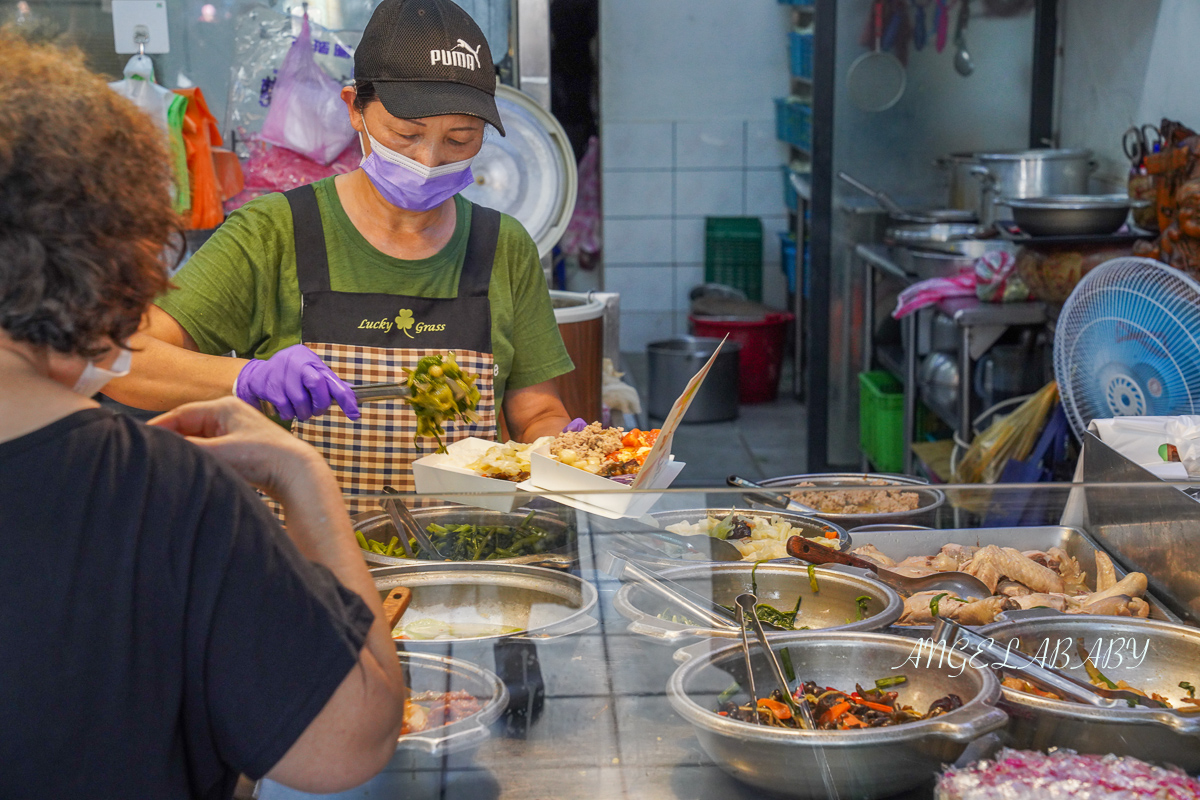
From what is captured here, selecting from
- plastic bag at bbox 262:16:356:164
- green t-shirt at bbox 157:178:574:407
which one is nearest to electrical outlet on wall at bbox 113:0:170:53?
plastic bag at bbox 262:16:356:164

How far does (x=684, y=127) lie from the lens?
7852mm

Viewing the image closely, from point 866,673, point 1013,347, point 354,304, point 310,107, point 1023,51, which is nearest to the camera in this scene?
point 866,673

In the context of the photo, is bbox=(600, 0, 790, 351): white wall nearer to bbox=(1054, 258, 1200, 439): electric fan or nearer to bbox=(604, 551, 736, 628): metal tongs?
bbox=(1054, 258, 1200, 439): electric fan

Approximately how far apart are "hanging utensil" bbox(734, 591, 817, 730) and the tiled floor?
4.29 meters

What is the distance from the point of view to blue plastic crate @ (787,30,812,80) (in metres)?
7.05

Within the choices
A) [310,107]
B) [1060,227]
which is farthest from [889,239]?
[310,107]

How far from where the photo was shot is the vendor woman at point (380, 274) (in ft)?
6.66

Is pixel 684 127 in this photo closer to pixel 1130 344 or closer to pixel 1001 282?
pixel 1001 282

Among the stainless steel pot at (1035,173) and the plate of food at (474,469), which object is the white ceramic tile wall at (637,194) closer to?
the stainless steel pot at (1035,173)

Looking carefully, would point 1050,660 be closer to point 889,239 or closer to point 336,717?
point 336,717

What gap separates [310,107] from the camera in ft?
11.9

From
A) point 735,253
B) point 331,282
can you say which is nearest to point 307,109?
point 331,282

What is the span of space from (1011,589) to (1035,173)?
12.0 ft

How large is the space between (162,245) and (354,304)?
120cm
